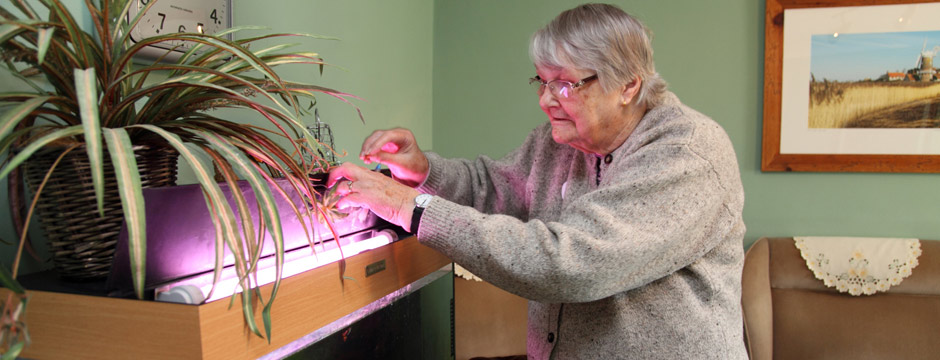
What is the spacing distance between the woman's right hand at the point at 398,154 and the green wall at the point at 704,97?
1367mm

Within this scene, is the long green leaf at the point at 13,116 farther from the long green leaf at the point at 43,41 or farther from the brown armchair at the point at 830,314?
the brown armchair at the point at 830,314

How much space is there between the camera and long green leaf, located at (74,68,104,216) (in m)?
0.59

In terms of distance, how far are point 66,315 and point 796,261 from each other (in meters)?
2.48

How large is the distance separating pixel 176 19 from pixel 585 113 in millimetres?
829

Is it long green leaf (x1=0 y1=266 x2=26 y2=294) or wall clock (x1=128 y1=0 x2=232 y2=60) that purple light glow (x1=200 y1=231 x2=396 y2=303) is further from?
wall clock (x1=128 y1=0 x2=232 y2=60)

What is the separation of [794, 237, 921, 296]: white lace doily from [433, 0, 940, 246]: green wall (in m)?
0.14

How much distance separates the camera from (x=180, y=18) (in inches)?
48.4

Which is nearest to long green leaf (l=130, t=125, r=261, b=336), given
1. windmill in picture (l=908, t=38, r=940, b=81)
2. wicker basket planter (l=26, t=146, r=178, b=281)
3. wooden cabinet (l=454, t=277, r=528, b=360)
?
wicker basket planter (l=26, t=146, r=178, b=281)

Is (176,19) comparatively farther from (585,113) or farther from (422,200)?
(585,113)

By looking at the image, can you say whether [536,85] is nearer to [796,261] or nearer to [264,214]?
[796,261]

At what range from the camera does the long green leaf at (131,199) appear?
0.61 meters

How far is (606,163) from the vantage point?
134cm

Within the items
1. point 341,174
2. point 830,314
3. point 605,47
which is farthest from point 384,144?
point 830,314

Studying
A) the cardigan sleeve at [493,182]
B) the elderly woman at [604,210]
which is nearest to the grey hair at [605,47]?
the elderly woman at [604,210]
